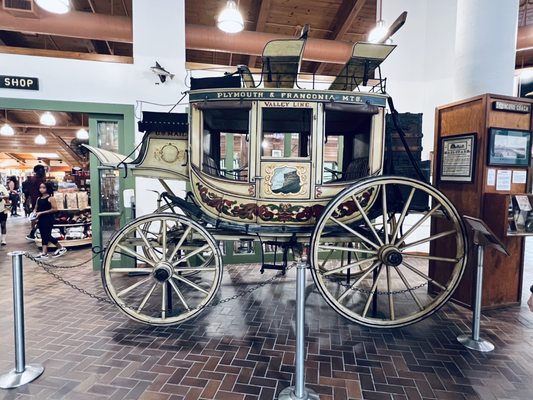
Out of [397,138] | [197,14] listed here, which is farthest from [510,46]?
[197,14]

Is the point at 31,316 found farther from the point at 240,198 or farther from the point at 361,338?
the point at 361,338

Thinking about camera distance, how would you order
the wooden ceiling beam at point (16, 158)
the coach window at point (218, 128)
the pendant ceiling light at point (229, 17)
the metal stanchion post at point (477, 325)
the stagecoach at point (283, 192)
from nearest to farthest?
the metal stanchion post at point (477, 325) < the stagecoach at point (283, 192) < the coach window at point (218, 128) < the pendant ceiling light at point (229, 17) < the wooden ceiling beam at point (16, 158)

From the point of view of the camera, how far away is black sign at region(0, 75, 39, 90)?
173 inches

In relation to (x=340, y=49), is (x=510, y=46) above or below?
below

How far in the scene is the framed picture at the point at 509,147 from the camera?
3258mm

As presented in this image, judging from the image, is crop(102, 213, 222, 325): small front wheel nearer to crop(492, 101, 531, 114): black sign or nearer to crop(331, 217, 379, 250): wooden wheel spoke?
crop(331, 217, 379, 250): wooden wheel spoke

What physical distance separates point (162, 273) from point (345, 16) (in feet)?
21.1

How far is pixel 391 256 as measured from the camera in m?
2.78

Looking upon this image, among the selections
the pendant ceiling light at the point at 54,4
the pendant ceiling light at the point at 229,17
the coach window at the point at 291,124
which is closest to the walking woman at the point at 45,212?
the pendant ceiling light at the point at 54,4

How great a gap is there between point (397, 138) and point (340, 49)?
3.90 m

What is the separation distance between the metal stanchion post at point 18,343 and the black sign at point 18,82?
3.41 m

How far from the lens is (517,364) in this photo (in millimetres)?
2426

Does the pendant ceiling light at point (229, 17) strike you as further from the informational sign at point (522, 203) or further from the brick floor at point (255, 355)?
the informational sign at point (522, 203)

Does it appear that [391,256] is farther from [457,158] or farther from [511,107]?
[511,107]
